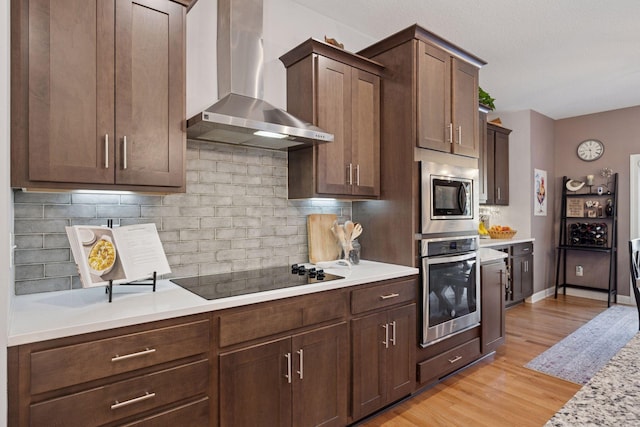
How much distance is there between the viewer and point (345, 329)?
7.00 ft

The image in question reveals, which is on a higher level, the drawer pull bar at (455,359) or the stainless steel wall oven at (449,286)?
the stainless steel wall oven at (449,286)

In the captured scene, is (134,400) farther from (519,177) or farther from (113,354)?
(519,177)

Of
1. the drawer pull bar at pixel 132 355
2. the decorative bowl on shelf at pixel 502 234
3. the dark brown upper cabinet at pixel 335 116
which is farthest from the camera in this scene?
the decorative bowl on shelf at pixel 502 234

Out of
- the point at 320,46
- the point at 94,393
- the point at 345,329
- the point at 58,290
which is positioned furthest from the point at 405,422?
the point at 320,46

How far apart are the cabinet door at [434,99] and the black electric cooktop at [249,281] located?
48.5 inches

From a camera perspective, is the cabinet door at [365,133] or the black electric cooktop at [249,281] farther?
the cabinet door at [365,133]

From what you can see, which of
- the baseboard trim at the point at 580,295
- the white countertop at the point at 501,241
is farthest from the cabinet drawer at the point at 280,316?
the baseboard trim at the point at 580,295

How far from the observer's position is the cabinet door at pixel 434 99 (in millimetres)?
2604

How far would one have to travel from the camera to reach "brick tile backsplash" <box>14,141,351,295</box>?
1.78 meters

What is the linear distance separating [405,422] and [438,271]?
1025 mm

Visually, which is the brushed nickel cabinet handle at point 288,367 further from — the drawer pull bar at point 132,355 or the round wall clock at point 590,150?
the round wall clock at point 590,150

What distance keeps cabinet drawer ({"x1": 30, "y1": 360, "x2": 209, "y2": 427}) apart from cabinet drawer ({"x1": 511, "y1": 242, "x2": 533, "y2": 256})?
14.7 ft

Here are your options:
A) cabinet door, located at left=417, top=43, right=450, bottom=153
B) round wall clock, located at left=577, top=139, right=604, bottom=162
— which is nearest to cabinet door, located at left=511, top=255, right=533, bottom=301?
round wall clock, located at left=577, top=139, right=604, bottom=162

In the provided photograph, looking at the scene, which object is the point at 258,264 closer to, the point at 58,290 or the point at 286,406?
the point at 286,406
